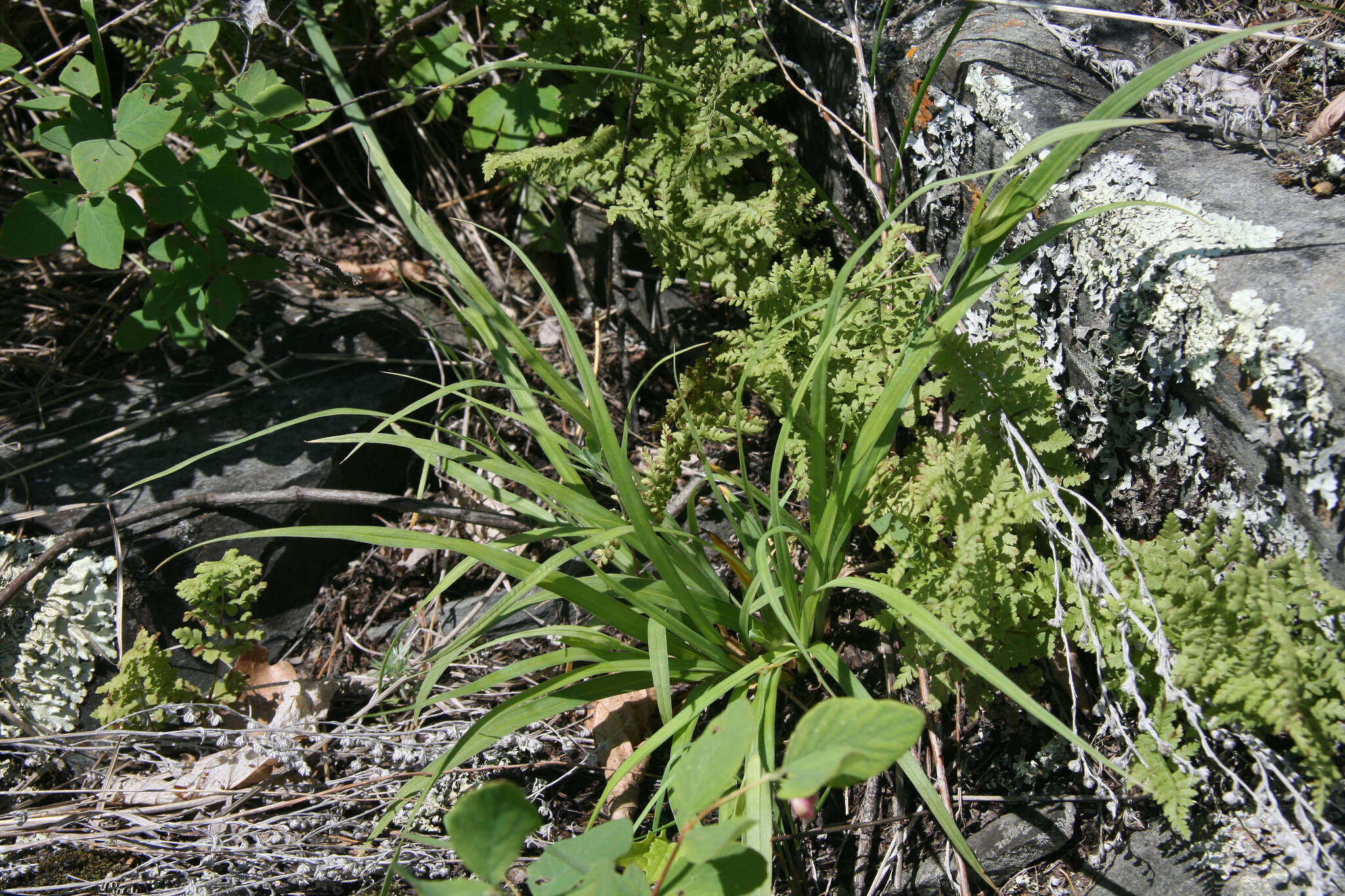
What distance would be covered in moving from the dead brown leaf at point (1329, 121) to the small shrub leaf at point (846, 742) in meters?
1.45

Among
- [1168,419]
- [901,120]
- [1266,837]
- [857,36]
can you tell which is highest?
[857,36]

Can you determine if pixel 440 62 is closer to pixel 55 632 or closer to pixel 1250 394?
pixel 55 632

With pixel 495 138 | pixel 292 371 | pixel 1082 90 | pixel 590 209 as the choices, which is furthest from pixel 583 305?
pixel 1082 90

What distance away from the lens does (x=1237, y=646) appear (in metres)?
1.21

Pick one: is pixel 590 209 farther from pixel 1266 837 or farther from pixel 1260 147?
pixel 1266 837

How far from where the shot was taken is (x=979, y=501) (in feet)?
5.01

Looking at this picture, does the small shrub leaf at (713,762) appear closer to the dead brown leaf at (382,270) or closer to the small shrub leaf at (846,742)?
the small shrub leaf at (846,742)

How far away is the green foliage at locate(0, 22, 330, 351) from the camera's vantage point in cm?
193

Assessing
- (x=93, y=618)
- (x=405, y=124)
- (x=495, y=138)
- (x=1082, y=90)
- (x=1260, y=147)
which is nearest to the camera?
(x=1260, y=147)

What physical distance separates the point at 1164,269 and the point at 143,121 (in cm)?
221

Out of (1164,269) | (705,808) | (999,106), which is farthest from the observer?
(999,106)

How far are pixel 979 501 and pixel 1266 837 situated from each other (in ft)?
2.21

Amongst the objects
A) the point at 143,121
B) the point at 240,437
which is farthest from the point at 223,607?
the point at 143,121

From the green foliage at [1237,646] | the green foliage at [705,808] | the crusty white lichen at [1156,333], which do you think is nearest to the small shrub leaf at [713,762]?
the green foliage at [705,808]
